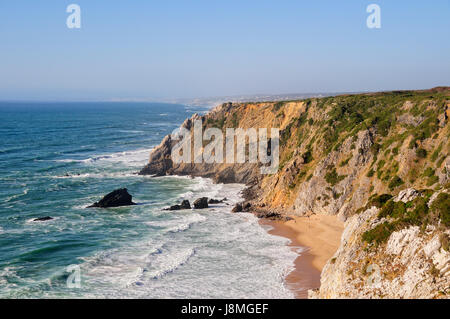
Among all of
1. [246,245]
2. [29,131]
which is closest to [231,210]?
[246,245]

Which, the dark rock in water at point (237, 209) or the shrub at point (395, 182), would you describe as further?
the dark rock in water at point (237, 209)

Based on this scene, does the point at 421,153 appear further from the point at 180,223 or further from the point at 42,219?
the point at 42,219

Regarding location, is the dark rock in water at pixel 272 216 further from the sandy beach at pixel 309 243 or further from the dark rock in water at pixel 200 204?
the dark rock in water at pixel 200 204

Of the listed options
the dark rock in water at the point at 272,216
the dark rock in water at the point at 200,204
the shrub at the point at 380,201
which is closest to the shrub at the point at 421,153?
the dark rock in water at the point at 272,216

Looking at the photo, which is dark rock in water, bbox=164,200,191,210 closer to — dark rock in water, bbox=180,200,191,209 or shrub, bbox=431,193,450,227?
dark rock in water, bbox=180,200,191,209

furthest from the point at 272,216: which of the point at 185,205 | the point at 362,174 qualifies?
the point at 185,205
